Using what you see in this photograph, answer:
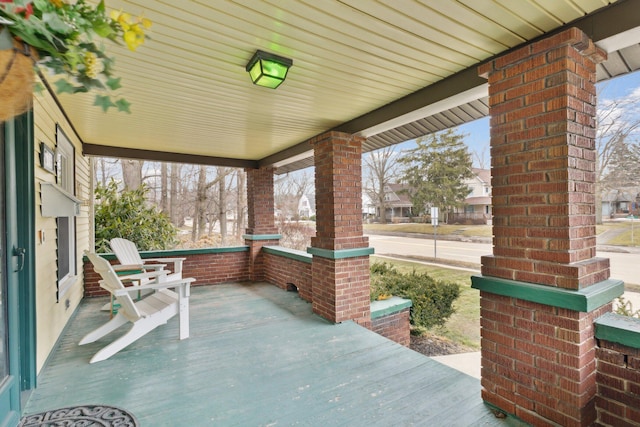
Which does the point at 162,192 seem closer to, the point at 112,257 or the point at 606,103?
the point at 112,257

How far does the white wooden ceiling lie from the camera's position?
5.65 ft

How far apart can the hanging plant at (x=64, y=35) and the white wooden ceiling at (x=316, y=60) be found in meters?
0.93

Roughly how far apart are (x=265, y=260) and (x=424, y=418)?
457 cm

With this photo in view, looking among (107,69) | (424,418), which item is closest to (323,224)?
(424,418)

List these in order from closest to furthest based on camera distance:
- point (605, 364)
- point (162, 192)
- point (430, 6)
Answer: point (430, 6) < point (605, 364) < point (162, 192)

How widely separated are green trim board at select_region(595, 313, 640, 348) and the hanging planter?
2815mm

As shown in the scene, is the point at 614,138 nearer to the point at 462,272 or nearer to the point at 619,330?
the point at 619,330

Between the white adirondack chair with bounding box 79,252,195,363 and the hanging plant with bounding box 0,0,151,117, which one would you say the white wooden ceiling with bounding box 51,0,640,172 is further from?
the white adirondack chair with bounding box 79,252,195,363

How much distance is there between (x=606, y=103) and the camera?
3969mm

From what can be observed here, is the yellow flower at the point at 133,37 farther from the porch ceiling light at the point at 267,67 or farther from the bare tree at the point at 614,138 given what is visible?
the bare tree at the point at 614,138

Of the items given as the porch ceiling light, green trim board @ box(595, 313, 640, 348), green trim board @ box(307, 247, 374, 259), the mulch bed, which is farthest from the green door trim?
the mulch bed

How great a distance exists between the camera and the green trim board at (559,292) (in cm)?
174

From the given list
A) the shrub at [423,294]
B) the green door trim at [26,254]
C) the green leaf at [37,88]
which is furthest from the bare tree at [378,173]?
the green leaf at [37,88]

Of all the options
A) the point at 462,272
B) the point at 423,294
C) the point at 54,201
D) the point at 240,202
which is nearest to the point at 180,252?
the point at 54,201
